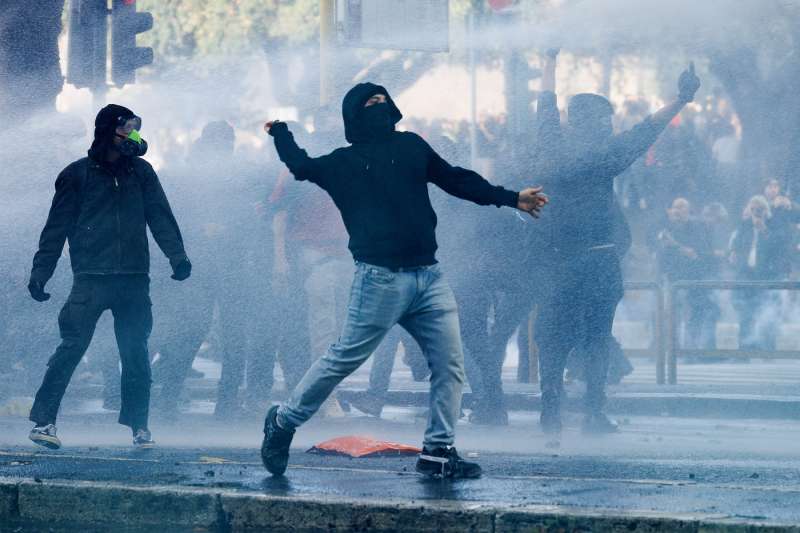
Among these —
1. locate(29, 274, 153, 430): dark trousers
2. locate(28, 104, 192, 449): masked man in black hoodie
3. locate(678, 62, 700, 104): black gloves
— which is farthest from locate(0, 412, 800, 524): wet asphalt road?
locate(678, 62, 700, 104): black gloves

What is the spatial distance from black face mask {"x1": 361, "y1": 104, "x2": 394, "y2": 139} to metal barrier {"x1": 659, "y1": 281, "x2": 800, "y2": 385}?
A: 662 cm

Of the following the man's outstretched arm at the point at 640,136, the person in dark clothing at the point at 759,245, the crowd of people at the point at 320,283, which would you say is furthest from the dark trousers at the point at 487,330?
the person in dark clothing at the point at 759,245

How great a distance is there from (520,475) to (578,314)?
296 cm

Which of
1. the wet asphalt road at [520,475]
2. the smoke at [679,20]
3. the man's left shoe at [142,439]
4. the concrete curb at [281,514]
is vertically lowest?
the concrete curb at [281,514]

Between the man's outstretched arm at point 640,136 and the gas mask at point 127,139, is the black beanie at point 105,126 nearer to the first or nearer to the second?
the gas mask at point 127,139

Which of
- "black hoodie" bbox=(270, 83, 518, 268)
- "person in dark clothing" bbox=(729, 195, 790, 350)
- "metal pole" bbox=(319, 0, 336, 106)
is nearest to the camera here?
"black hoodie" bbox=(270, 83, 518, 268)

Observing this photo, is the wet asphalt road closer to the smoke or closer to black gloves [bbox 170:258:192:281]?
black gloves [bbox 170:258:192:281]

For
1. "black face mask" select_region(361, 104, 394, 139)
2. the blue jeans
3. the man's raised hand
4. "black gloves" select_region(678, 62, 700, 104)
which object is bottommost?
the blue jeans

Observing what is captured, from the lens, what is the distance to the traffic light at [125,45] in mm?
12812

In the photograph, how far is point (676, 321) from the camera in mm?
13109

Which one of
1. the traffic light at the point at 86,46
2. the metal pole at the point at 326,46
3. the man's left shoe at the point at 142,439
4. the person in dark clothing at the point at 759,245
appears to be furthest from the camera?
the person in dark clothing at the point at 759,245

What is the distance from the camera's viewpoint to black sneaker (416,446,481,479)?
6742mm

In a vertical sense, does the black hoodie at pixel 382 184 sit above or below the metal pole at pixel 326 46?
below

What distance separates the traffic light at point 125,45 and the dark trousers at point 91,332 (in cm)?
471
